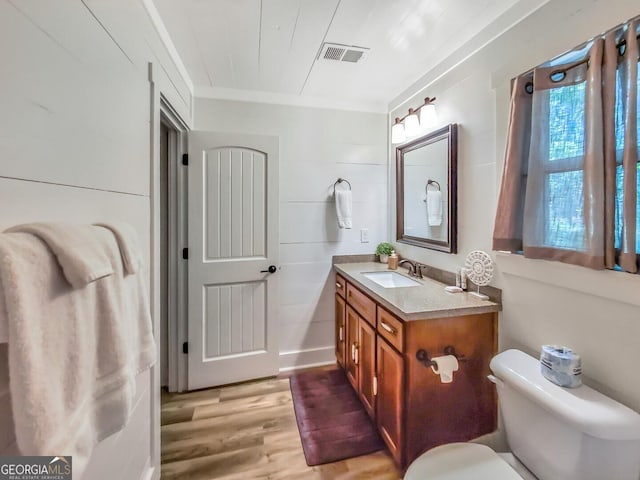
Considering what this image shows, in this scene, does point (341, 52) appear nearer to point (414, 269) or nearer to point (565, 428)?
point (414, 269)

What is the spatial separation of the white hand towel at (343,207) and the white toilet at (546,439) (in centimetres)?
146

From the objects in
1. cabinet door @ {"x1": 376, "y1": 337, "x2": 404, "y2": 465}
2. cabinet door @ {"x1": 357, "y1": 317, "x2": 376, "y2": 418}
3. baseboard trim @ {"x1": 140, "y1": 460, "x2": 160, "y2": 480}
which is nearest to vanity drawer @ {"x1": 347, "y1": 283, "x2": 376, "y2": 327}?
cabinet door @ {"x1": 357, "y1": 317, "x2": 376, "y2": 418}

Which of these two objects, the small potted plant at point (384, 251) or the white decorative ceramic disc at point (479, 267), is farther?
the small potted plant at point (384, 251)

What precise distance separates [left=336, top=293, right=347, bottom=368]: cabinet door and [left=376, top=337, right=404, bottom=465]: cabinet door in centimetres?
64

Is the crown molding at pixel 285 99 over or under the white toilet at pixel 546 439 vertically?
over

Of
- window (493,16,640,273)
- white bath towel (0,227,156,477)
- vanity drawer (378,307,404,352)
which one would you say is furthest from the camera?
vanity drawer (378,307,404,352)

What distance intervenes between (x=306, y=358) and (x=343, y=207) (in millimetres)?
1380

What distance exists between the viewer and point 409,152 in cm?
228

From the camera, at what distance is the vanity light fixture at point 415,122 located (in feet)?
6.28

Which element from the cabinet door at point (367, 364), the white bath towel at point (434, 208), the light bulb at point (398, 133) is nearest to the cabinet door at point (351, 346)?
the cabinet door at point (367, 364)

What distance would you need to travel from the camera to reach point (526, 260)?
1325mm

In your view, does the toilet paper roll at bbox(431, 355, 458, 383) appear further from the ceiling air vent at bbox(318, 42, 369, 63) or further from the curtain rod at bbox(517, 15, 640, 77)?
the ceiling air vent at bbox(318, 42, 369, 63)

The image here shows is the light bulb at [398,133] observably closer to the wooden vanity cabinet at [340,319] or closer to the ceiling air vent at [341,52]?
the ceiling air vent at [341,52]

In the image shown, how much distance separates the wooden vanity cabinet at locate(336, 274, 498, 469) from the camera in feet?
4.52
